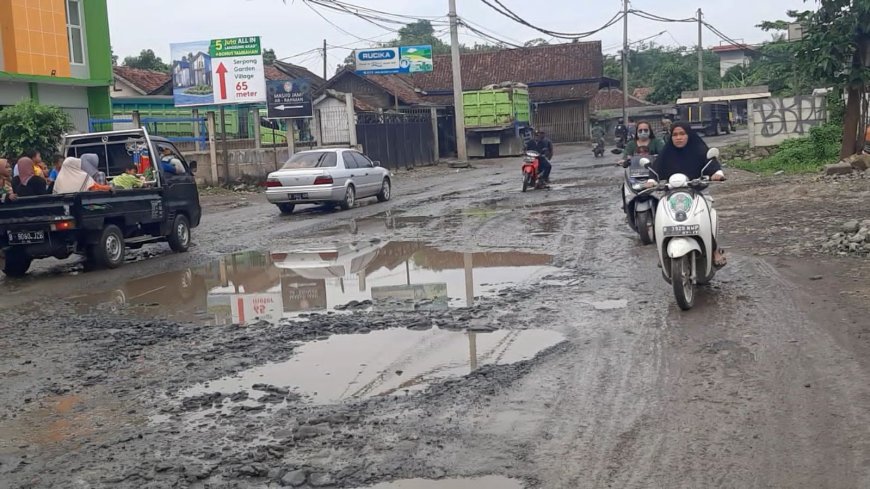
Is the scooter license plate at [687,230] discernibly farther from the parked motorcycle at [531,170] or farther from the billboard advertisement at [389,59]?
the billboard advertisement at [389,59]

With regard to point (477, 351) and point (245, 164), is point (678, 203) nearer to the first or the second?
point (477, 351)

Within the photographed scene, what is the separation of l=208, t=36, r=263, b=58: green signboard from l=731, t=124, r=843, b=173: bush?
15980mm

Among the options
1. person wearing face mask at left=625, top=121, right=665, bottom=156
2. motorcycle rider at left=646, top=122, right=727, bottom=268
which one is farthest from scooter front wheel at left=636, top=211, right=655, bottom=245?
motorcycle rider at left=646, top=122, right=727, bottom=268

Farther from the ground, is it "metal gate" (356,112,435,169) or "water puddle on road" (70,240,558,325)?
"metal gate" (356,112,435,169)

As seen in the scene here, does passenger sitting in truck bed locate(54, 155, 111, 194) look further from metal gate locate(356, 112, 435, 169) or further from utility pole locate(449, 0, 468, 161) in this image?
utility pole locate(449, 0, 468, 161)

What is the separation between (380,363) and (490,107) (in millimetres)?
39007

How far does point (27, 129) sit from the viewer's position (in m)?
21.1

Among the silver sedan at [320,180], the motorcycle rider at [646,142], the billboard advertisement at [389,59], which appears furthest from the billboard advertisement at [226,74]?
the motorcycle rider at [646,142]

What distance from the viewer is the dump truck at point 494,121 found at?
44.8 meters

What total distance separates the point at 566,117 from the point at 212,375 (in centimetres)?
5470

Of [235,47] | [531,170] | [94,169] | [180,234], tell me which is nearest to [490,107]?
[235,47]

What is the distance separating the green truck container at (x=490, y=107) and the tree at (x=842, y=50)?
23711 millimetres

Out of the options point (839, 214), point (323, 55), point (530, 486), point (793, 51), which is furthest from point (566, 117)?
point (530, 486)

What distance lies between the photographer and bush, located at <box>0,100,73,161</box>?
21141 millimetres
